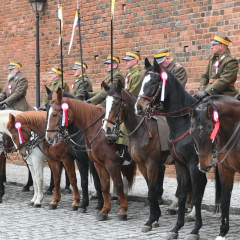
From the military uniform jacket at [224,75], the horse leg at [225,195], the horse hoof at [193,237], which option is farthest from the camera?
the military uniform jacket at [224,75]

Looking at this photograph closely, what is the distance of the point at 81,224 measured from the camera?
8.45 metres

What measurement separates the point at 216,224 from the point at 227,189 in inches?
Answer: 52.7

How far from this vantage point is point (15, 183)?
1305 centimetres

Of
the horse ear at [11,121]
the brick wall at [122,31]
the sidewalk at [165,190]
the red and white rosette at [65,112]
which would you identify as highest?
the brick wall at [122,31]

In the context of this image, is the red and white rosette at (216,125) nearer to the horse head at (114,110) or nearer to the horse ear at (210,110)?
the horse ear at (210,110)

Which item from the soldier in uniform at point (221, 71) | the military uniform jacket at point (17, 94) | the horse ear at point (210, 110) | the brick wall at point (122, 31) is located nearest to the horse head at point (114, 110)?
the soldier in uniform at point (221, 71)

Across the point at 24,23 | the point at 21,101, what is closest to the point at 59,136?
the point at 21,101

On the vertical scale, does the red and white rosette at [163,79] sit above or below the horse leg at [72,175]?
above

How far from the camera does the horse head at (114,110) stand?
814 centimetres

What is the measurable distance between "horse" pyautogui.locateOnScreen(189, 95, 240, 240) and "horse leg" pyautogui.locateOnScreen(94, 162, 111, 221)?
2422 millimetres

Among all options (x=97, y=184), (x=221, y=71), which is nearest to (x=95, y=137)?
(x=97, y=184)

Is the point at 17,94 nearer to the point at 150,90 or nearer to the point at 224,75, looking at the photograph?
the point at 150,90

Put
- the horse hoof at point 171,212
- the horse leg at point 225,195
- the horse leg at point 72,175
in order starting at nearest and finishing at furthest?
the horse leg at point 225,195
the horse hoof at point 171,212
the horse leg at point 72,175

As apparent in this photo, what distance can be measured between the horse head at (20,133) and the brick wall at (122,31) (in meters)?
3.64
